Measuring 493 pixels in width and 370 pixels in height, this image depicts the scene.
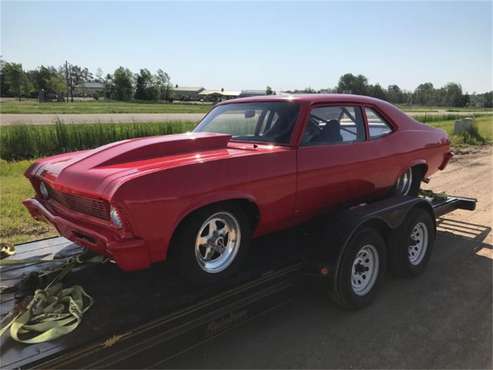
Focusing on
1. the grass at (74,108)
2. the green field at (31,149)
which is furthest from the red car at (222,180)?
the grass at (74,108)

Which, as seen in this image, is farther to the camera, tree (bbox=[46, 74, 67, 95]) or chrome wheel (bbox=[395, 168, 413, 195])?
tree (bbox=[46, 74, 67, 95])

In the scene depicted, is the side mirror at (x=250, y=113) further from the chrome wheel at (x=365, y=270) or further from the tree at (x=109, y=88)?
the tree at (x=109, y=88)

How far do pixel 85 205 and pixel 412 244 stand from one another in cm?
326

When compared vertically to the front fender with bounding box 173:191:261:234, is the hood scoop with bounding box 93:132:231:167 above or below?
above

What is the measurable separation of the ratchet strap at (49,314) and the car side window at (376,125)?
10.4 feet

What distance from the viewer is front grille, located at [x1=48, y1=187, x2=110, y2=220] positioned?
8.62ft

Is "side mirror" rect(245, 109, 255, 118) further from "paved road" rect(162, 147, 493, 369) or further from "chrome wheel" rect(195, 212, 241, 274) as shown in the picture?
"paved road" rect(162, 147, 493, 369)

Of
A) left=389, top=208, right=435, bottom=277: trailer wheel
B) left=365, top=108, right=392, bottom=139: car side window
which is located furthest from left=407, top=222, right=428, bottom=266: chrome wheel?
left=365, top=108, right=392, bottom=139: car side window

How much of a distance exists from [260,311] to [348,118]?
216 cm

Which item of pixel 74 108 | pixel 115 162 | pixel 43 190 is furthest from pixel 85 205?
pixel 74 108

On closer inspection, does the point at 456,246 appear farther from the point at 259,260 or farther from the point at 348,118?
the point at 259,260

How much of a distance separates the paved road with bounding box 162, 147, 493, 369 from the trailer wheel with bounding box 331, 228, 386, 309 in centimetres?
15

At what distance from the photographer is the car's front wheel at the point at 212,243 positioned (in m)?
2.74

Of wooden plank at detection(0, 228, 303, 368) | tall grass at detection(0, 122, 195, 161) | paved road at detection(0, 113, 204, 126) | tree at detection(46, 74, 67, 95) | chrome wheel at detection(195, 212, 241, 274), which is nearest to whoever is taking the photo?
wooden plank at detection(0, 228, 303, 368)
